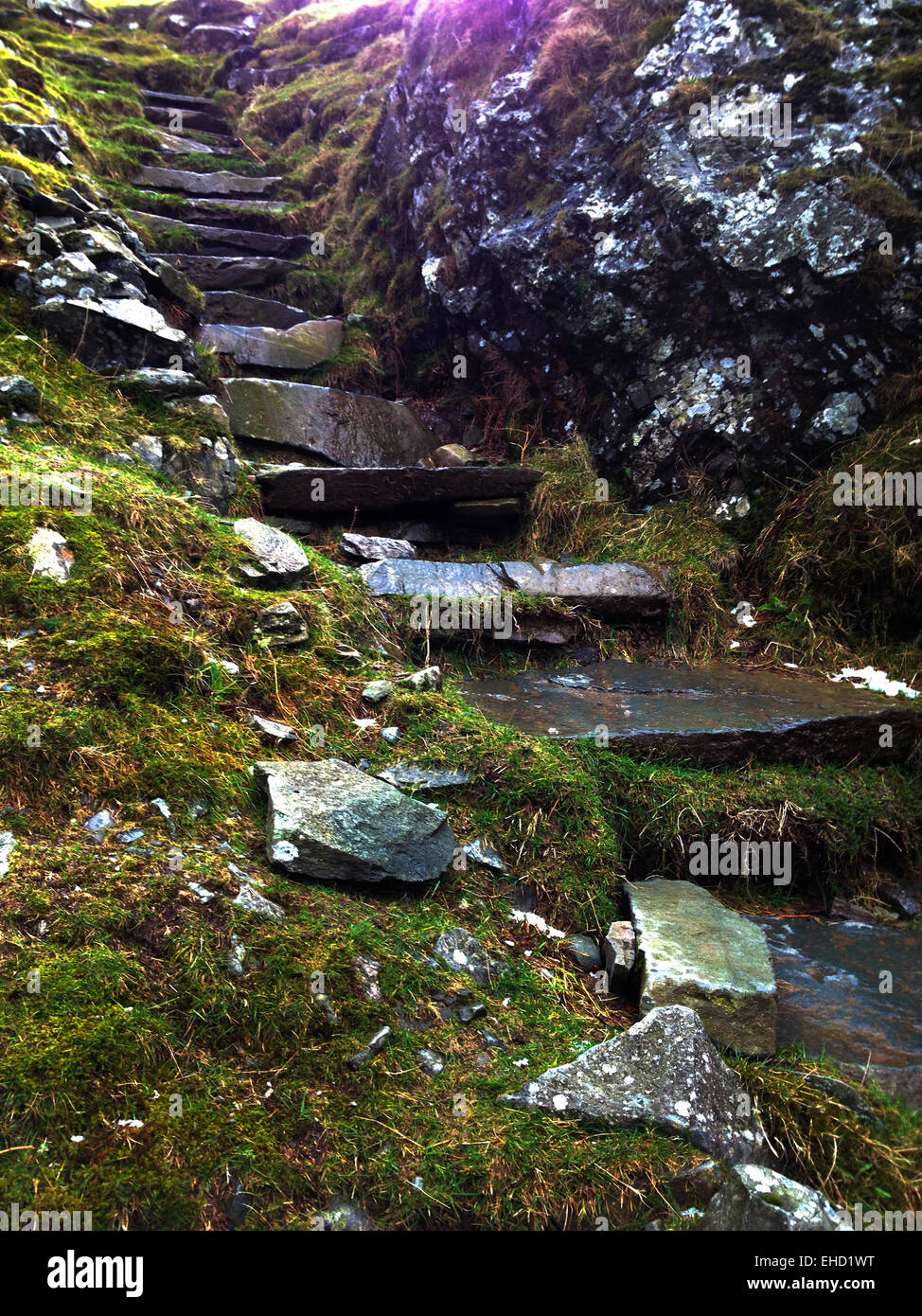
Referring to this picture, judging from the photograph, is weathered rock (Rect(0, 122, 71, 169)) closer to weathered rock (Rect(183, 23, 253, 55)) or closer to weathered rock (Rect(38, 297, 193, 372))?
weathered rock (Rect(38, 297, 193, 372))

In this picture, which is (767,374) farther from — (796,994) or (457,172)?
(796,994)

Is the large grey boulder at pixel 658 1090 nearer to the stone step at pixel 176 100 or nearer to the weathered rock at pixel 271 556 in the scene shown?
the weathered rock at pixel 271 556

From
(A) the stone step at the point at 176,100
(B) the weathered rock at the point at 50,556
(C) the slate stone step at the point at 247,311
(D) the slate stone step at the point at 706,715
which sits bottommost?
(D) the slate stone step at the point at 706,715

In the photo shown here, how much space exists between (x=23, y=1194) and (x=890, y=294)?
21.7 feet

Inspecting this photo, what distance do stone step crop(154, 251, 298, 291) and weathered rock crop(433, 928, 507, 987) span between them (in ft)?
23.7

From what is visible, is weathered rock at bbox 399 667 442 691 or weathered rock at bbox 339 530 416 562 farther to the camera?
weathered rock at bbox 339 530 416 562

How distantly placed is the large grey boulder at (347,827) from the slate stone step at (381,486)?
2.83m

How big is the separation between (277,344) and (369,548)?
117 inches

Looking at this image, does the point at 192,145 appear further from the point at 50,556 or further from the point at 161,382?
the point at 50,556

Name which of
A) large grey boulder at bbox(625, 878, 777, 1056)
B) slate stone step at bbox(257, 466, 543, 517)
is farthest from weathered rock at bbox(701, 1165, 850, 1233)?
slate stone step at bbox(257, 466, 543, 517)

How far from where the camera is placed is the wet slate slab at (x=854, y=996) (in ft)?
9.34

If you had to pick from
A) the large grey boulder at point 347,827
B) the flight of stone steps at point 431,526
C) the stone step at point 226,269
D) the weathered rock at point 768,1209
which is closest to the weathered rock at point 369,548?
the flight of stone steps at point 431,526

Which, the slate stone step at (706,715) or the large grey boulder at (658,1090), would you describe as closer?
the large grey boulder at (658,1090)

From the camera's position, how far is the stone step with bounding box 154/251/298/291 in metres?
7.86
